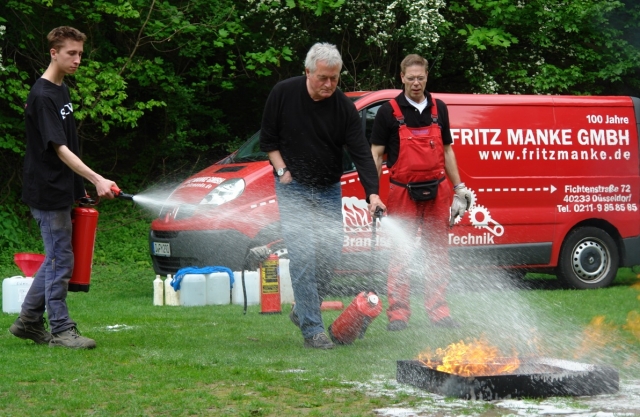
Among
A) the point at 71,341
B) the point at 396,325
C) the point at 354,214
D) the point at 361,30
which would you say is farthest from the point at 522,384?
the point at 361,30

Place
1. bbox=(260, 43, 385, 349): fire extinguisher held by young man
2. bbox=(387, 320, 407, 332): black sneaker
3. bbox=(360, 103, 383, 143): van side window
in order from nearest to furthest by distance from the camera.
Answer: bbox=(260, 43, 385, 349): fire extinguisher held by young man
bbox=(387, 320, 407, 332): black sneaker
bbox=(360, 103, 383, 143): van side window

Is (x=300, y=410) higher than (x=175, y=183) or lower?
Result: lower

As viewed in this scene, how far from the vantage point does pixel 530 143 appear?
12344 millimetres

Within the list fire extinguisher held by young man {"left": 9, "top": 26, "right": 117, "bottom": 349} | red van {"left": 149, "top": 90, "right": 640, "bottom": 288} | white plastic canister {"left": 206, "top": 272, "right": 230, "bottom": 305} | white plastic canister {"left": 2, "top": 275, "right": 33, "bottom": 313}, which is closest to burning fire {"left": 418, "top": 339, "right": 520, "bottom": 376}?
fire extinguisher held by young man {"left": 9, "top": 26, "right": 117, "bottom": 349}

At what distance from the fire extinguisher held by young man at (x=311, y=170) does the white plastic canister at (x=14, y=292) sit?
3.33 meters

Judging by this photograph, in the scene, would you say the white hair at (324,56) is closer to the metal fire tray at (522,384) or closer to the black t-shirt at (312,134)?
the black t-shirt at (312,134)

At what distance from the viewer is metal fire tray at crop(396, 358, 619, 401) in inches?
210

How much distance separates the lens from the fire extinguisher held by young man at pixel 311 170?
7.36 m

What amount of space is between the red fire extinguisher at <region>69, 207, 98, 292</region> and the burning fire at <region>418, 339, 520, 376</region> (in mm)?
2599

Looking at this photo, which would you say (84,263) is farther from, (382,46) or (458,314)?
(382,46)

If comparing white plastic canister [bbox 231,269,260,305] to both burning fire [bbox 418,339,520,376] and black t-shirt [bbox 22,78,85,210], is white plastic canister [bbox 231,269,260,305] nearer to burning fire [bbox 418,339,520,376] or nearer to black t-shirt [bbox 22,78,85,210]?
black t-shirt [bbox 22,78,85,210]

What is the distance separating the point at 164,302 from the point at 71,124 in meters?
3.79

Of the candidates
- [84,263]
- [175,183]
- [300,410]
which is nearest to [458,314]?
[84,263]

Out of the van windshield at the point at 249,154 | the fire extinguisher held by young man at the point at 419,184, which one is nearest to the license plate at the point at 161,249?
the van windshield at the point at 249,154
